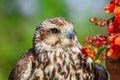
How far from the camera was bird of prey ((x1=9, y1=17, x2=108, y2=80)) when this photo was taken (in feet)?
15.2

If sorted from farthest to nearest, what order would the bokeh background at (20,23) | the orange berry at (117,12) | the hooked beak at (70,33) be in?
the bokeh background at (20,23) < the hooked beak at (70,33) < the orange berry at (117,12)

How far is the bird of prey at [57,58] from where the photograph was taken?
462cm

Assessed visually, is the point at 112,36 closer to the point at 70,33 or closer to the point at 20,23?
the point at 70,33

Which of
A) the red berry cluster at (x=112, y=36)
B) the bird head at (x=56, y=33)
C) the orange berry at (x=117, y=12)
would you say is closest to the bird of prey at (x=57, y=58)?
the bird head at (x=56, y=33)

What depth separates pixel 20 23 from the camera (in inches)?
278

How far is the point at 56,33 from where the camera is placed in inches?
184

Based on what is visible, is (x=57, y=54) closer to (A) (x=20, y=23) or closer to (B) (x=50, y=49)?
(B) (x=50, y=49)

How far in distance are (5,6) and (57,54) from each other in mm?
2540

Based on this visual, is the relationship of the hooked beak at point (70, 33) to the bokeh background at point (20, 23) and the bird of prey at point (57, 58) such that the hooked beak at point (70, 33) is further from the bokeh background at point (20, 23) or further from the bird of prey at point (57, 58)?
the bokeh background at point (20, 23)

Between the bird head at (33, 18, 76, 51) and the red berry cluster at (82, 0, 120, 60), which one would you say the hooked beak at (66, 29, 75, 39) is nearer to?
the bird head at (33, 18, 76, 51)

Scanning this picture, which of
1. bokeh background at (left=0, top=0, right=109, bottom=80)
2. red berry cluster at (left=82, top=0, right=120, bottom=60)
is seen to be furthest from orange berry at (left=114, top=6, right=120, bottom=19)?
bokeh background at (left=0, top=0, right=109, bottom=80)

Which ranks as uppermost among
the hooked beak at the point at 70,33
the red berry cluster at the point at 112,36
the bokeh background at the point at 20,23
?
the bokeh background at the point at 20,23

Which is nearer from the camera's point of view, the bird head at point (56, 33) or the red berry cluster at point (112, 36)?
the red berry cluster at point (112, 36)

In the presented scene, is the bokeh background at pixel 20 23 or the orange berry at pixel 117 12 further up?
the bokeh background at pixel 20 23
